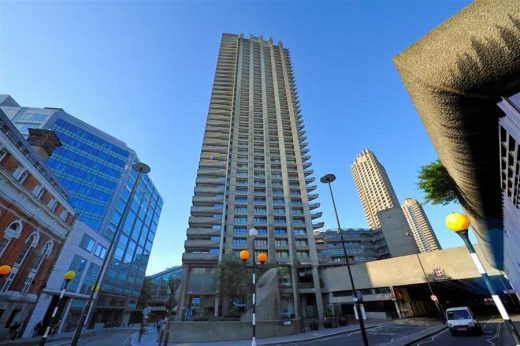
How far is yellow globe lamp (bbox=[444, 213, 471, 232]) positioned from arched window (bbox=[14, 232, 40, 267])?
3253 centimetres

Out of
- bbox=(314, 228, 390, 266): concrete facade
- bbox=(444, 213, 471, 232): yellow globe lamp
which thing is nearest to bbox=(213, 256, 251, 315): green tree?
bbox=(444, 213, 471, 232): yellow globe lamp

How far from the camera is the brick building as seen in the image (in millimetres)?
18969

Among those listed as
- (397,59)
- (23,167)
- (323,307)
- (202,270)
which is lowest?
(323,307)

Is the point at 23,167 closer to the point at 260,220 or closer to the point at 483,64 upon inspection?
the point at 483,64

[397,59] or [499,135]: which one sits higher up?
[397,59]

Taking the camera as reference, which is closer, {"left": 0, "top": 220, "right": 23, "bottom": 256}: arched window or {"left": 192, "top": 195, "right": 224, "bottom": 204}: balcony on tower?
{"left": 0, "top": 220, "right": 23, "bottom": 256}: arched window

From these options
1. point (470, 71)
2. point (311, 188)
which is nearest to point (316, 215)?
point (311, 188)

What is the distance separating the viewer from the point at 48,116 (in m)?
49.4

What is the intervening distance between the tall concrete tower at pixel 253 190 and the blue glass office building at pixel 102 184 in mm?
19624

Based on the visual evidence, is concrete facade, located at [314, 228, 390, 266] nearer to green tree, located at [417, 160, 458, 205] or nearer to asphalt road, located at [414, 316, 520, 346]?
green tree, located at [417, 160, 458, 205]

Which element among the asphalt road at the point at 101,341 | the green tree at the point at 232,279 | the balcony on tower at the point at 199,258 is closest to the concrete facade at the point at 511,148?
the asphalt road at the point at 101,341

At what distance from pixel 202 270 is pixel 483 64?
50441mm

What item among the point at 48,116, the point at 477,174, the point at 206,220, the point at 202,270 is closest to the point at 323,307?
the point at 202,270

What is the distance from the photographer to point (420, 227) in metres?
159
